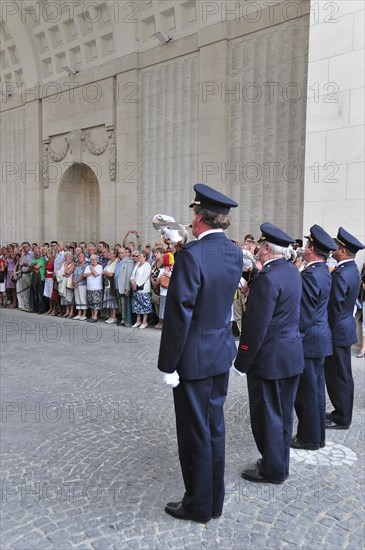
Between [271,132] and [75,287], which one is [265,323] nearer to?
[75,287]

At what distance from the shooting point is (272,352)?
339cm

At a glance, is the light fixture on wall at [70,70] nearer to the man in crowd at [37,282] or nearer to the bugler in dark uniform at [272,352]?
the man in crowd at [37,282]

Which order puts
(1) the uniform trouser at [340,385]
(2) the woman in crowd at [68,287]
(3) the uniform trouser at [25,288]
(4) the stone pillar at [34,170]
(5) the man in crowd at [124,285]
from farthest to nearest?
1. (4) the stone pillar at [34,170]
2. (3) the uniform trouser at [25,288]
3. (2) the woman in crowd at [68,287]
4. (5) the man in crowd at [124,285]
5. (1) the uniform trouser at [340,385]

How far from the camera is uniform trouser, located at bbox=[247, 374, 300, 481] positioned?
3.39 metres

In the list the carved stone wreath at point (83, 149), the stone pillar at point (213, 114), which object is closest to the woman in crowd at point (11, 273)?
the carved stone wreath at point (83, 149)

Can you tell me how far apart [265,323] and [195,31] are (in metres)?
11.3

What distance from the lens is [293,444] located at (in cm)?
408

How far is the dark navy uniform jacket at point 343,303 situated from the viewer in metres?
4.38

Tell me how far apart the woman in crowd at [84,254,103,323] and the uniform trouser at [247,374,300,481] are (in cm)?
738

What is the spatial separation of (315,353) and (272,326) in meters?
0.83

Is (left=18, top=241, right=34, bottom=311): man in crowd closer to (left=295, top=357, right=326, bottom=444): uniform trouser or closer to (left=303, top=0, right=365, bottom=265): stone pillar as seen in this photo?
(left=303, top=0, right=365, bottom=265): stone pillar

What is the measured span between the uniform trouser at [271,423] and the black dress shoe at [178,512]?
2.31 ft

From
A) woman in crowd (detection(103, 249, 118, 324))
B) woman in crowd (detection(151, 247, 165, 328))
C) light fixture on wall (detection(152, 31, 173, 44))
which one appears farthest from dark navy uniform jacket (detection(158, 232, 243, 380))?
light fixture on wall (detection(152, 31, 173, 44))

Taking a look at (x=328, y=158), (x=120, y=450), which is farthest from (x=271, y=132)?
(x=120, y=450)
